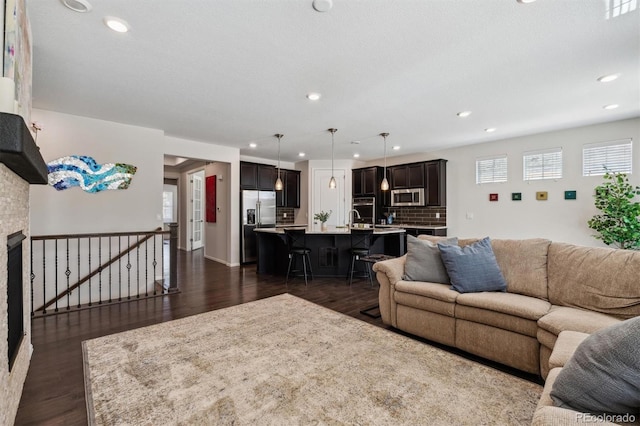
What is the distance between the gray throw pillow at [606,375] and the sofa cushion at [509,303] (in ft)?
3.95

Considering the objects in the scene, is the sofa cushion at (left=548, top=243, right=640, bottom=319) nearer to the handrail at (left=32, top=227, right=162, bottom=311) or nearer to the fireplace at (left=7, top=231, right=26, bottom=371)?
the fireplace at (left=7, top=231, right=26, bottom=371)

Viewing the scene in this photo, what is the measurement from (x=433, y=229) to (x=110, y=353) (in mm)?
5814

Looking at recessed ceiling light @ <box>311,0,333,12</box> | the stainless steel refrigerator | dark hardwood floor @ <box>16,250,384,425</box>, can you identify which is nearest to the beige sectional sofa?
dark hardwood floor @ <box>16,250,384,425</box>

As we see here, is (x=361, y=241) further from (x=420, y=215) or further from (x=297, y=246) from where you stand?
(x=420, y=215)

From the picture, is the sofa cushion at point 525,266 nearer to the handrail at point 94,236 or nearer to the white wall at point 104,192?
the handrail at point 94,236

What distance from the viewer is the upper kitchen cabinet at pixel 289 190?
25.9 ft

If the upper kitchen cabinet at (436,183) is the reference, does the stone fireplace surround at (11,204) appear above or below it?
below

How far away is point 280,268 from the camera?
19.3ft

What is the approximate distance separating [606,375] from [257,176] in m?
6.73

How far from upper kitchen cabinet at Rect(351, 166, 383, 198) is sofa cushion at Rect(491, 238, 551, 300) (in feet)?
15.7

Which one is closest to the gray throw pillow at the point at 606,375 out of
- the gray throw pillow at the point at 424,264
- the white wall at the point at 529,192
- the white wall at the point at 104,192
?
the gray throw pillow at the point at 424,264

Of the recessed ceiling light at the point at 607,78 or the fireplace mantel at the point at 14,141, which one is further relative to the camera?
the recessed ceiling light at the point at 607,78

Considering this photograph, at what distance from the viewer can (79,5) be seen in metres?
2.04

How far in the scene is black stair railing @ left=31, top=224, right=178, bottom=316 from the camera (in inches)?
160
